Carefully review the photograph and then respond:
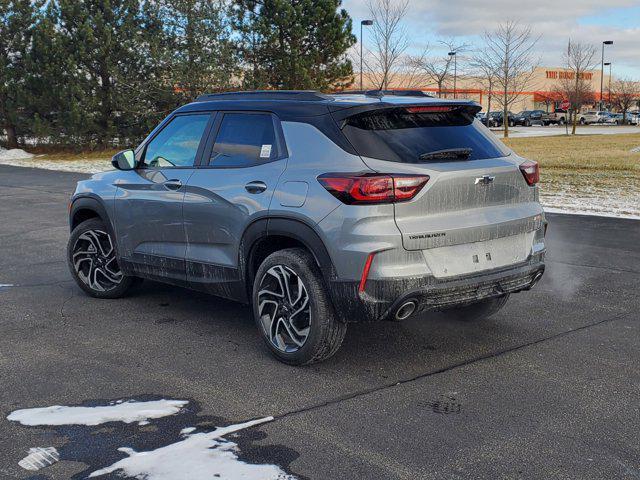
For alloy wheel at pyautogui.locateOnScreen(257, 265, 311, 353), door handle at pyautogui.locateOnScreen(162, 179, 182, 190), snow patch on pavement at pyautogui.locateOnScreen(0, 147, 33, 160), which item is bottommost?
alloy wheel at pyautogui.locateOnScreen(257, 265, 311, 353)

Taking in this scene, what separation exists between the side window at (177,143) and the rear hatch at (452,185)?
1.46 metres

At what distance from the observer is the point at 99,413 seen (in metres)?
4.05

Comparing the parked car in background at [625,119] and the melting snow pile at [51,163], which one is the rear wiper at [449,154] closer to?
the melting snow pile at [51,163]

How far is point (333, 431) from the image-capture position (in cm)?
384

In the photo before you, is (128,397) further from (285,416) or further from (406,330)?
(406,330)

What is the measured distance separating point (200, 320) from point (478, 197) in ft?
8.11

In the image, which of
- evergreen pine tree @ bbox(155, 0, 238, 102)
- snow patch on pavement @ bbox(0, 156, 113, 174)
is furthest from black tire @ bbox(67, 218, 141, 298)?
evergreen pine tree @ bbox(155, 0, 238, 102)

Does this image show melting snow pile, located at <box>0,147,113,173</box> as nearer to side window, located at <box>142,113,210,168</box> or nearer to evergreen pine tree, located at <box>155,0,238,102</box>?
evergreen pine tree, located at <box>155,0,238,102</box>

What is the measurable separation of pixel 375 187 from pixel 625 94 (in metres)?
73.2

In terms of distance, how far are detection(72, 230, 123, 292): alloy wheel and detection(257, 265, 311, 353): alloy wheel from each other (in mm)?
2087

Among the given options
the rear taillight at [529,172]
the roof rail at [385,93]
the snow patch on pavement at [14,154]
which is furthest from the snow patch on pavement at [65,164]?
the rear taillight at [529,172]

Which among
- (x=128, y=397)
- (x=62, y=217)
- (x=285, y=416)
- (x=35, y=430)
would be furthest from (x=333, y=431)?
(x=62, y=217)

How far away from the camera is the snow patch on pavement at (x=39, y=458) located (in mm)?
3459

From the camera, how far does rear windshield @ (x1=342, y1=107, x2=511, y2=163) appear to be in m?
4.53
